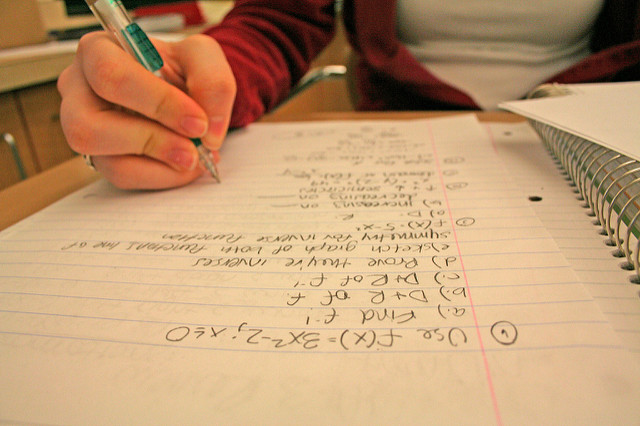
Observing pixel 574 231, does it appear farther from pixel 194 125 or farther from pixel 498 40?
pixel 498 40

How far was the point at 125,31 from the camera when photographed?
13.2 inches

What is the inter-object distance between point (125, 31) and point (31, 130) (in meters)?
0.67

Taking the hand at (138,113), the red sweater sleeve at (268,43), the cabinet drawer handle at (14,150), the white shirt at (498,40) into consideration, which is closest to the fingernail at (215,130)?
the hand at (138,113)

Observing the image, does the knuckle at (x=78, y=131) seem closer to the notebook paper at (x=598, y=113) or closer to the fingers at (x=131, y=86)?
the fingers at (x=131, y=86)

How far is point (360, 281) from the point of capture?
0.77 feet

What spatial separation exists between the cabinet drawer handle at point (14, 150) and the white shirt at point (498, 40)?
0.75 meters

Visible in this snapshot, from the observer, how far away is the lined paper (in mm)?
204

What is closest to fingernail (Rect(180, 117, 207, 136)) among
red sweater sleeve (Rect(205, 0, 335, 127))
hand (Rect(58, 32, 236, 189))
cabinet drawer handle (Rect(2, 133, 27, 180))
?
hand (Rect(58, 32, 236, 189))

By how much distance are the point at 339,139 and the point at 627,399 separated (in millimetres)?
361

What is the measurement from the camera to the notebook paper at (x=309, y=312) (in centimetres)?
17

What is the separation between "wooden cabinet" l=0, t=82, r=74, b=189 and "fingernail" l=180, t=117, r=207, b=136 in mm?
640

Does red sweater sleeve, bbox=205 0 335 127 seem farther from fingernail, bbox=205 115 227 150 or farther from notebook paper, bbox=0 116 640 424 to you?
notebook paper, bbox=0 116 640 424

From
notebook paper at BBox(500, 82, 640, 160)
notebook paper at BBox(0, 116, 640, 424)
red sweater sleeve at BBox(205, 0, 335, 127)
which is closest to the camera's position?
notebook paper at BBox(0, 116, 640, 424)

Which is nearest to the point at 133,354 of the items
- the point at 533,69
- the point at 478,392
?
the point at 478,392
